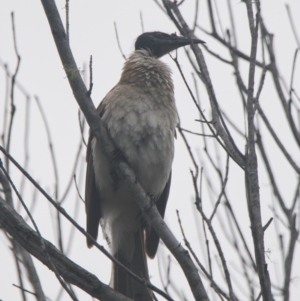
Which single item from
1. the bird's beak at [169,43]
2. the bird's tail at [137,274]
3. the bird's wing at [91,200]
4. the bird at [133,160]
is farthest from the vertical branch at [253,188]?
the bird's beak at [169,43]

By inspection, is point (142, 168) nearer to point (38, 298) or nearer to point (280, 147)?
point (280, 147)

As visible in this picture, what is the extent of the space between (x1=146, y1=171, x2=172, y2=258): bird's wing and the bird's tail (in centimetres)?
6

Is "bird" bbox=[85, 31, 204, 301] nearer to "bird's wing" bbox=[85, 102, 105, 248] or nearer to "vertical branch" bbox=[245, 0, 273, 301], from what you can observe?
"bird's wing" bbox=[85, 102, 105, 248]

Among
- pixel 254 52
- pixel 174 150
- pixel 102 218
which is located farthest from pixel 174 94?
pixel 254 52

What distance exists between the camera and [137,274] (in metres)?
5.24

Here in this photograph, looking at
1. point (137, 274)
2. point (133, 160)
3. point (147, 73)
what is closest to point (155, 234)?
point (137, 274)

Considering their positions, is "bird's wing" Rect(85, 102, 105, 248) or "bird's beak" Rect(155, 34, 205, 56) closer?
"bird's wing" Rect(85, 102, 105, 248)

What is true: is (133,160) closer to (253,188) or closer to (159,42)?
(253,188)

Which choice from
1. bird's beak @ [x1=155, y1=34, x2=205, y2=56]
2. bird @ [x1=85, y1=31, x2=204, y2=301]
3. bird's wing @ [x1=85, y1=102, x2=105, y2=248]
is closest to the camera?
bird @ [x1=85, y1=31, x2=204, y2=301]

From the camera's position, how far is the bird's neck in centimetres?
552

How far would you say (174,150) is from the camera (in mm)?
5344

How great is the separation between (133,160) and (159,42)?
2.03 metres

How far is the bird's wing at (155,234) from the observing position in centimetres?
547

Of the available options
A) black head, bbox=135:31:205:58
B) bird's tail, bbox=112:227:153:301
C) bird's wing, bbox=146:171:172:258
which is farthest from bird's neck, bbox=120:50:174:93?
bird's tail, bbox=112:227:153:301
